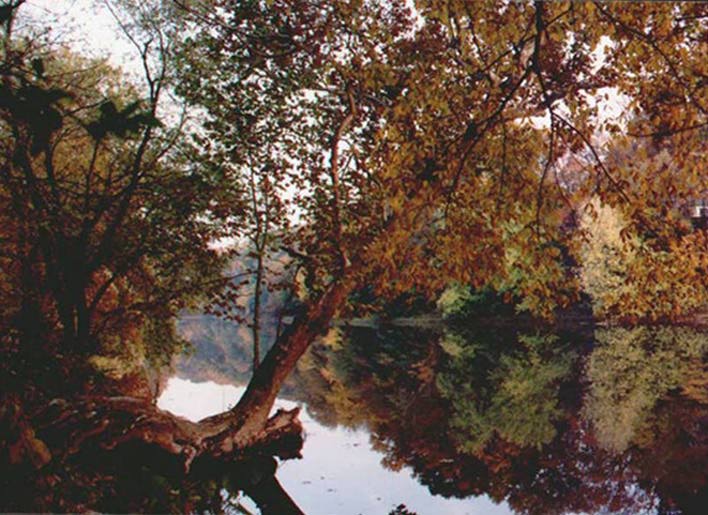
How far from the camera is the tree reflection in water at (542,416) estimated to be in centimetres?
1106

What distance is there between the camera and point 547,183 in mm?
6418

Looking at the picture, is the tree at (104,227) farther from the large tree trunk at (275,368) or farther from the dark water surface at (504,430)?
the dark water surface at (504,430)

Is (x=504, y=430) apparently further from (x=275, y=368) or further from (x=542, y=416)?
(x=275, y=368)

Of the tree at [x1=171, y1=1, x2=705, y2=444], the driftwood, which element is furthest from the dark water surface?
the tree at [x1=171, y1=1, x2=705, y2=444]

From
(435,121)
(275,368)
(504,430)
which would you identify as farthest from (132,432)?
(504,430)

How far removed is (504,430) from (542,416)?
1783 mm

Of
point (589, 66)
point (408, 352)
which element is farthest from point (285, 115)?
point (408, 352)

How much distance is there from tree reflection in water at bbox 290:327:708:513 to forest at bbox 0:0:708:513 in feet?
0.53

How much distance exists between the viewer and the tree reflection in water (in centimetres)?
1106

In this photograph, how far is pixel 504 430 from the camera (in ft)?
52.6

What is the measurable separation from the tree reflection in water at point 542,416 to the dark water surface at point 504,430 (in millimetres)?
45

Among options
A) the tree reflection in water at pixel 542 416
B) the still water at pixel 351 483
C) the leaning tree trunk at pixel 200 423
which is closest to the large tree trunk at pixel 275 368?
the leaning tree trunk at pixel 200 423

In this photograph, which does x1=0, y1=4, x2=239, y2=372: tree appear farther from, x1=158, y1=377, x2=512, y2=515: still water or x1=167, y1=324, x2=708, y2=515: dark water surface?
x1=167, y1=324, x2=708, y2=515: dark water surface

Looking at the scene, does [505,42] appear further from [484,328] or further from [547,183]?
[484,328]
